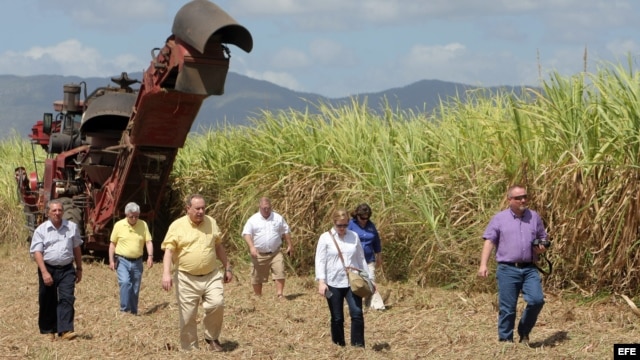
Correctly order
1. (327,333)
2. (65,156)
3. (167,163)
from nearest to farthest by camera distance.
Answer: (327,333)
(167,163)
(65,156)

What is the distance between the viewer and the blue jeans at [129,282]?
40.8 feet

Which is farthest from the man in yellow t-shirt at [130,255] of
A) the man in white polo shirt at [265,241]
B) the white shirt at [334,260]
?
the white shirt at [334,260]

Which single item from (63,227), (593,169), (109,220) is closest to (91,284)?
(109,220)

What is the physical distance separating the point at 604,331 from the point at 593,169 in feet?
6.24

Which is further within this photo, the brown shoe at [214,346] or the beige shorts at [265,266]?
the beige shorts at [265,266]

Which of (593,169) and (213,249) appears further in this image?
(593,169)

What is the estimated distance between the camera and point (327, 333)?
10.7m

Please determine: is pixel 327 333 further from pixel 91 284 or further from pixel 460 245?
pixel 91 284

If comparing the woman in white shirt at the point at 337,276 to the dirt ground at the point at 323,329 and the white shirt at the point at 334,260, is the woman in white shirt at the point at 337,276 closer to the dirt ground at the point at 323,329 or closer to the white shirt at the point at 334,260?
the white shirt at the point at 334,260

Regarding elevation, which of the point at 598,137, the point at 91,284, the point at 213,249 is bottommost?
the point at 91,284

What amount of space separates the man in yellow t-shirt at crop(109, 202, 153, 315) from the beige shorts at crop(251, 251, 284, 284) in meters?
1.67

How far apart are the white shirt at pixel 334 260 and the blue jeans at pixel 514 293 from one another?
52.2 inches

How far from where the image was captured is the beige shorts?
45.5ft

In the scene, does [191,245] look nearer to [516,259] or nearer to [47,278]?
[47,278]
